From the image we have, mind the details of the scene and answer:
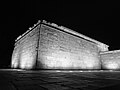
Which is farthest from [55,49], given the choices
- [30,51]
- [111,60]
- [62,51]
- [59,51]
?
[111,60]

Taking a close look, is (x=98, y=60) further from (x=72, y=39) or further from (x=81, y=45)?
(x=72, y=39)

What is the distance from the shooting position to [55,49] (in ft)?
30.8

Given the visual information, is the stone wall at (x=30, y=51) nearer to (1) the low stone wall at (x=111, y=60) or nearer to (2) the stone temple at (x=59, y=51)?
(2) the stone temple at (x=59, y=51)

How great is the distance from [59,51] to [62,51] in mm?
455

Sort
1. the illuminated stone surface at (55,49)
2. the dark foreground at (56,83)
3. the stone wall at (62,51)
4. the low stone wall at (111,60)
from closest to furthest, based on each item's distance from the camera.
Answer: the dark foreground at (56,83), the illuminated stone surface at (55,49), the stone wall at (62,51), the low stone wall at (111,60)

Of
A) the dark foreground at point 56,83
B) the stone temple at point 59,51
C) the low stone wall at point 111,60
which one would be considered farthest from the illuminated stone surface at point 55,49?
the dark foreground at point 56,83

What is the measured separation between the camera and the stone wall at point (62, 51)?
846 cm

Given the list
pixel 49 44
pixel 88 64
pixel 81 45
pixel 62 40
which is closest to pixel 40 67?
pixel 49 44

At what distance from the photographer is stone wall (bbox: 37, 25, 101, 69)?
27.8 ft

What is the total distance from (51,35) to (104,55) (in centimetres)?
1031

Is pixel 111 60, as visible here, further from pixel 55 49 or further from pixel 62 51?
pixel 55 49

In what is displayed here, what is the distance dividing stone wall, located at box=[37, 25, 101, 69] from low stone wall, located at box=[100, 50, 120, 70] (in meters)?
2.11

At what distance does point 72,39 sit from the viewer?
460 inches

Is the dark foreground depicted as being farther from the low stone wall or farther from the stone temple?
the low stone wall
